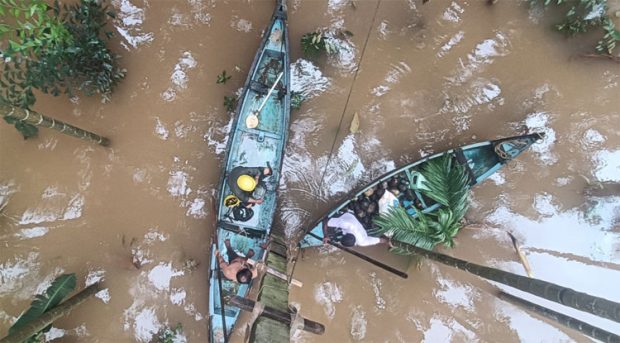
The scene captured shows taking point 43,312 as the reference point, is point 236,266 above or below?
above

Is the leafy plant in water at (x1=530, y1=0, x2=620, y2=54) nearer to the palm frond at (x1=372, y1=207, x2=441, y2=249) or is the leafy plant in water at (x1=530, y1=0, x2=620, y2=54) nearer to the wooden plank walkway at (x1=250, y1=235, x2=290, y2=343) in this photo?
the palm frond at (x1=372, y1=207, x2=441, y2=249)

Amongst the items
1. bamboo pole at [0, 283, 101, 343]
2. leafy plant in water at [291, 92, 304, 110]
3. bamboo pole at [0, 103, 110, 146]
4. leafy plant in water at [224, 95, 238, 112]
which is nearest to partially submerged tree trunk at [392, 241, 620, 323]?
leafy plant in water at [291, 92, 304, 110]

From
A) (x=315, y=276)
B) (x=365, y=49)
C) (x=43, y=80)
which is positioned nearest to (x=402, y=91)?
(x=365, y=49)

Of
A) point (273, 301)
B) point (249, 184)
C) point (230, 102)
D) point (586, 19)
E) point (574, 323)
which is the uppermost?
point (586, 19)

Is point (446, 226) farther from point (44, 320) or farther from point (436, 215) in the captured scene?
point (44, 320)

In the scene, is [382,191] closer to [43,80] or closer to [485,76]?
[485,76]

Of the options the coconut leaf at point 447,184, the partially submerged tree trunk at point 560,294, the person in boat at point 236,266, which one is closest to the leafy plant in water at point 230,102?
the person in boat at point 236,266

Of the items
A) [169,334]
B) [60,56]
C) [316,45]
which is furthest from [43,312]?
[316,45]
